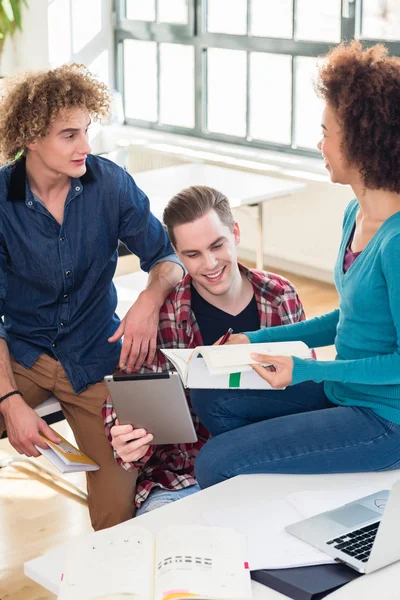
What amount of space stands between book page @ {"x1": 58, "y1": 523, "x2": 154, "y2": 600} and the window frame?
154 inches

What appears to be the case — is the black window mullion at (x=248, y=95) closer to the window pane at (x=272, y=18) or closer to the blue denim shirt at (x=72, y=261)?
the window pane at (x=272, y=18)

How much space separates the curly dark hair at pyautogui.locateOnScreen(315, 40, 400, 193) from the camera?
6.31ft

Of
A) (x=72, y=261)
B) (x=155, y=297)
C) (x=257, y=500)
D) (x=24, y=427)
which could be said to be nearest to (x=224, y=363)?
(x=257, y=500)

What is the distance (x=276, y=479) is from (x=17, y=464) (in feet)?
5.62

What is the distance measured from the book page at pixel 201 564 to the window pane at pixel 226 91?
15.3 ft

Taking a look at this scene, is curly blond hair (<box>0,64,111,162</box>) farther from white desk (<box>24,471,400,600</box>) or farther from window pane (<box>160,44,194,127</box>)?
window pane (<box>160,44,194,127</box>)

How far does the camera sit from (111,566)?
56.5 inches

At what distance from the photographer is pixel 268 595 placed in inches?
55.9

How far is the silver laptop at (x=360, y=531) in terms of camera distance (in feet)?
4.65

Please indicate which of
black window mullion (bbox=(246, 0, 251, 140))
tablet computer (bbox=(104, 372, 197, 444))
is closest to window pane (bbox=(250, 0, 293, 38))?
black window mullion (bbox=(246, 0, 251, 140))

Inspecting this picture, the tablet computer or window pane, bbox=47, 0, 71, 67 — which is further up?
window pane, bbox=47, 0, 71, 67

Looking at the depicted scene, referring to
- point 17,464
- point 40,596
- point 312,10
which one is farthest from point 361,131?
point 312,10

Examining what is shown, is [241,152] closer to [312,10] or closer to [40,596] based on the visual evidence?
[312,10]

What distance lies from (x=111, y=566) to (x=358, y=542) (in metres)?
0.41
